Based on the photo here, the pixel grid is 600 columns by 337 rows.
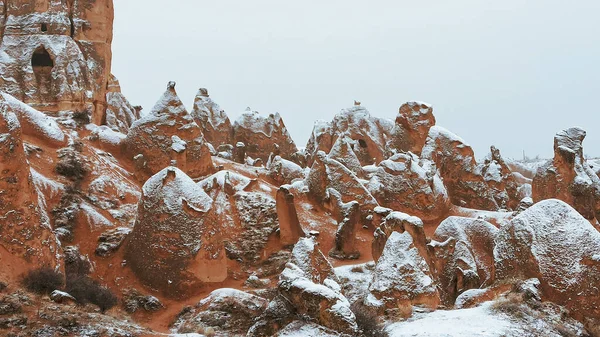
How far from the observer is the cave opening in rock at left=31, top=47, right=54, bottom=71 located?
135 feet

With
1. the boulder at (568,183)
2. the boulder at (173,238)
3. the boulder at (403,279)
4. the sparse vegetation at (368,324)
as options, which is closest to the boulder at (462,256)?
the boulder at (403,279)

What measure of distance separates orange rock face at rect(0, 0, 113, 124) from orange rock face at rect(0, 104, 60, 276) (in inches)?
678

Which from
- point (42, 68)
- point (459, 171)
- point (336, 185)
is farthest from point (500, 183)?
point (42, 68)

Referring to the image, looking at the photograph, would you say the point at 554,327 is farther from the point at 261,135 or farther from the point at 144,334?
the point at 261,135

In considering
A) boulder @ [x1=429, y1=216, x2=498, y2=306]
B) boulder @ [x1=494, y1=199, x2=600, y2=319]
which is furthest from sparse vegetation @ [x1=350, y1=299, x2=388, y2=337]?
boulder @ [x1=429, y1=216, x2=498, y2=306]

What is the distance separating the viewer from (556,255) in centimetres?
2031

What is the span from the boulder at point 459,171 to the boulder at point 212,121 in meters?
17.5

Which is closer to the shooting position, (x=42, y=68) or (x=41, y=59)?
(x=42, y=68)

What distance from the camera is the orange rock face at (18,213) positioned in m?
20.4

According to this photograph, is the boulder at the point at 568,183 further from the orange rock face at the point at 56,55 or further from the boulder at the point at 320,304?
the orange rock face at the point at 56,55

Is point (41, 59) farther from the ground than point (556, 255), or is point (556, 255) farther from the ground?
point (41, 59)

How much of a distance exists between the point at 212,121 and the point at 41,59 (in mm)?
14828

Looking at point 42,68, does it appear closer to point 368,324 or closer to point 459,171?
point 459,171

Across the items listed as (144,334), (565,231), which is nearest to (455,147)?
(565,231)
